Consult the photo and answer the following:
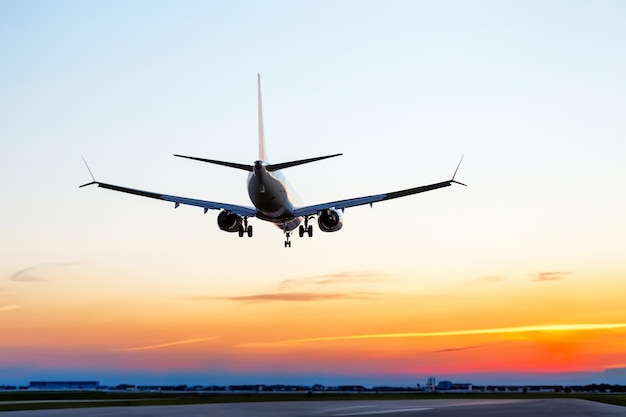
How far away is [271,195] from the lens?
196ft

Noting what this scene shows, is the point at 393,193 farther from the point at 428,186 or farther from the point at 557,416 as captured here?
the point at 557,416

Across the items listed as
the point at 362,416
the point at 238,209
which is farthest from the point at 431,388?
the point at 238,209

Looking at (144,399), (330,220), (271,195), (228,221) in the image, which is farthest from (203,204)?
(144,399)

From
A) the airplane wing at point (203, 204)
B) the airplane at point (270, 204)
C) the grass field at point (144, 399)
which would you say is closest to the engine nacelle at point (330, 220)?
the airplane at point (270, 204)

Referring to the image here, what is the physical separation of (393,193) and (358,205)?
450 cm

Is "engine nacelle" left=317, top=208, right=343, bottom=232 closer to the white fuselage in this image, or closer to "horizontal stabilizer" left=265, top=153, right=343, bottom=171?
the white fuselage

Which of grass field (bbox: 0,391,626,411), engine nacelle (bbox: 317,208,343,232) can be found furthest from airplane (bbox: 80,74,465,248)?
grass field (bbox: 0,391,626,411)

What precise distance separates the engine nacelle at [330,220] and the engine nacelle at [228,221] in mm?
6980

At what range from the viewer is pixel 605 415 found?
61.7m

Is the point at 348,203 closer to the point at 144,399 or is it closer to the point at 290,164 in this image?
the point at 290,164

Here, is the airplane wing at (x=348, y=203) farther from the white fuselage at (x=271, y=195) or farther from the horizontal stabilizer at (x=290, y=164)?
the horizontal stabilizer at (x=290, y=164)

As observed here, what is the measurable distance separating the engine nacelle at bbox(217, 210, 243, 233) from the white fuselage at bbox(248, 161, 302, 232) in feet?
6.31

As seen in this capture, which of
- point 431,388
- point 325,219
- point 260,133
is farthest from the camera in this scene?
point 431,388

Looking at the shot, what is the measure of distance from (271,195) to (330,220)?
23.5 ft
